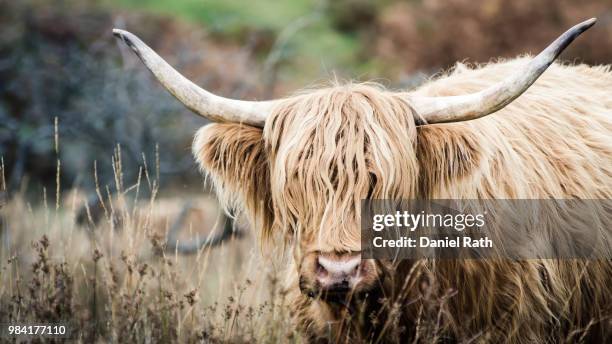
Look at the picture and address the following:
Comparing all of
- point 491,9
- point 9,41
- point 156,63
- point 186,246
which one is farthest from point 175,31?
point 156,63

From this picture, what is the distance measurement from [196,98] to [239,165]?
0.40 m

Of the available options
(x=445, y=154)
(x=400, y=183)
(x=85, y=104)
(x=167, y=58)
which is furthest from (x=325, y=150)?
(x=167, y=58)

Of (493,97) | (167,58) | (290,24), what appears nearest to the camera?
(493,97)

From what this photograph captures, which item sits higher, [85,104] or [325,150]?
[85,104]

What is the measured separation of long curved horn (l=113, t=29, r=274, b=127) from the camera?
10.6 feet

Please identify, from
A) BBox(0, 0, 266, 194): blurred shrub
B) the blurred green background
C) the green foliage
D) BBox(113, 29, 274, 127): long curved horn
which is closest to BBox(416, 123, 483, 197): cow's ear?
BBox(113, 29, 274, 127): long curved horn

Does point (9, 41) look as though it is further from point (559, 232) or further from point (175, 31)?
point (559, 232)

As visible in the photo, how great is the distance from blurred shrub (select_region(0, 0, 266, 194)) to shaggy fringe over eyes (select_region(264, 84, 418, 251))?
3397 mm

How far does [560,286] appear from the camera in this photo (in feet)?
11.2

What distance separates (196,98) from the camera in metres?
3.26

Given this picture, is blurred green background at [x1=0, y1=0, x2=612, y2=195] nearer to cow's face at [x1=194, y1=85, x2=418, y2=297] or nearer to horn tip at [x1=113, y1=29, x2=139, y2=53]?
cow's face at [x1=194, y1=85, x2=418, y2=297]

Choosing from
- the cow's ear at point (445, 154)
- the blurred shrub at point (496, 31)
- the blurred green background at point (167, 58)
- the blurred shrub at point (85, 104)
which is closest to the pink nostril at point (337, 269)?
the cow's ear at point (445, 154)

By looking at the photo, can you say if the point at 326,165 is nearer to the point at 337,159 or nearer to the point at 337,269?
the point at 337,159

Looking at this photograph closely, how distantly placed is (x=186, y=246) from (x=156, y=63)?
311cm
